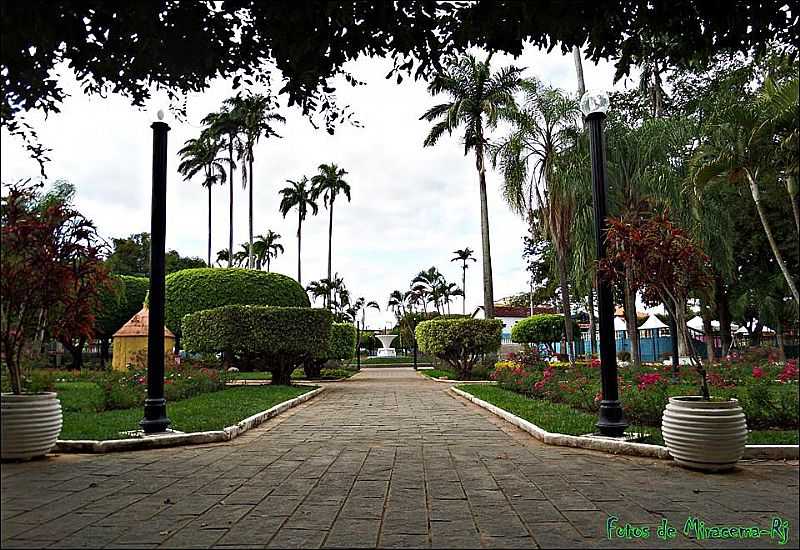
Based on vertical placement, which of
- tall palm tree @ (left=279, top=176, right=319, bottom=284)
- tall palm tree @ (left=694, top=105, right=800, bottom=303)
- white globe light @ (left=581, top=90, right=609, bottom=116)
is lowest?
tall palm tree @ (left=694, top=105, right=800, bottom=303)

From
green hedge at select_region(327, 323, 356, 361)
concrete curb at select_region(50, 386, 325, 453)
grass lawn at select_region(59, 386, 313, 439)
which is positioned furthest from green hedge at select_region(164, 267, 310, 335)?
concrete curb at select_region(50, 386, 325, 453)

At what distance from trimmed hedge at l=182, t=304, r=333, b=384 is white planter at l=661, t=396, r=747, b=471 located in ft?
44.5

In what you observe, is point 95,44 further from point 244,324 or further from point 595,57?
point 244,324

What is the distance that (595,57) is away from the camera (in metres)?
5.37

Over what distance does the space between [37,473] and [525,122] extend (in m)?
20.2

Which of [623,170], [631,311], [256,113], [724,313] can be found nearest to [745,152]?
[256,113]

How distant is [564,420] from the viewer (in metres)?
8.68

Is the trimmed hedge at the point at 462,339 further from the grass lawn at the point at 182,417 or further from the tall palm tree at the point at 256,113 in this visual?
the tall palm tree at the point at 256,113

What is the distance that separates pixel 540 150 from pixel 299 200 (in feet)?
89.3

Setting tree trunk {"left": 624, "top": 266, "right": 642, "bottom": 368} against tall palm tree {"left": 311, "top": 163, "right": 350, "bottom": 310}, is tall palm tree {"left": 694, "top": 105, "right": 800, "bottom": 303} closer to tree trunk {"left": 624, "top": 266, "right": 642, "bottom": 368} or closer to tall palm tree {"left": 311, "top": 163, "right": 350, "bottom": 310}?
tree trunk {"left": 624, "top": 266, "right": 642, "bottom": 368}

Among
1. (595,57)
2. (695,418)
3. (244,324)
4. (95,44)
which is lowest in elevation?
(695,418)

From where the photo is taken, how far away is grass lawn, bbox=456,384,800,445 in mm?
6625

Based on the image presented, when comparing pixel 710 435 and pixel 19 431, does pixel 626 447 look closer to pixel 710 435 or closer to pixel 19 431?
pixel 710 435

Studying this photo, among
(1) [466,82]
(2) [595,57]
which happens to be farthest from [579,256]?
(2) [595,57]
